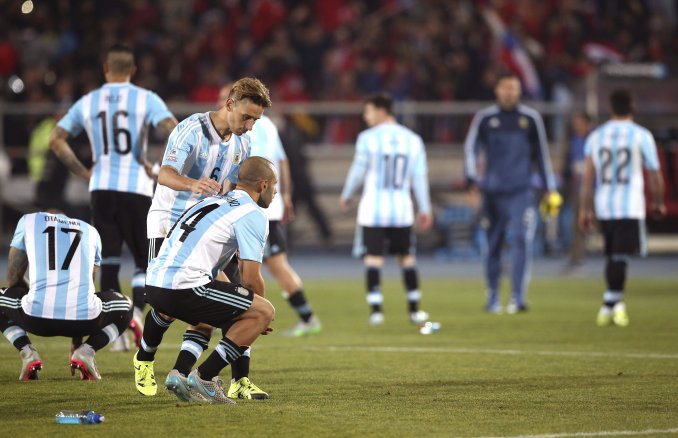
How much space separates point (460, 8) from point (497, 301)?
12.1 meters

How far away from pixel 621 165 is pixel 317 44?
11.7 metres

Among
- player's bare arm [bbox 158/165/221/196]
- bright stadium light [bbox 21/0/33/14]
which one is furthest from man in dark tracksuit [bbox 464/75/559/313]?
bright stadium light [bbox 21/0/33/14]

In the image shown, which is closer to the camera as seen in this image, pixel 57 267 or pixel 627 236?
pixel 57 267

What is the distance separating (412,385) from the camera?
8820mm

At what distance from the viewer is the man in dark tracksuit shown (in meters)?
14.9

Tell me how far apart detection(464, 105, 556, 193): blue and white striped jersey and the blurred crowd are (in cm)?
865

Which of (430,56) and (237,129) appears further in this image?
(430,56)

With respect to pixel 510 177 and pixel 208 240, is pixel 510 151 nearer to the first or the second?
pixel 510 177

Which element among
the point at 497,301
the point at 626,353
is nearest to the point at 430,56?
the point at 497,301

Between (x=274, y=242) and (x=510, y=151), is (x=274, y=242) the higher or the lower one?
the lower one

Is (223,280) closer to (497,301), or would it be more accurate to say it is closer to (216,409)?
(216,409)

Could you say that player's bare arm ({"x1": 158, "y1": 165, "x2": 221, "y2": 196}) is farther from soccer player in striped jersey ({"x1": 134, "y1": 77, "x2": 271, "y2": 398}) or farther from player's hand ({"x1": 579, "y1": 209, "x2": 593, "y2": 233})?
player's hand ({"x1": 579, "y1": 209, "x2": 593, "y2": 233})

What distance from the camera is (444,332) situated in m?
12.7

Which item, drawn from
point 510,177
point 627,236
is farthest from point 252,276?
point 510,177
